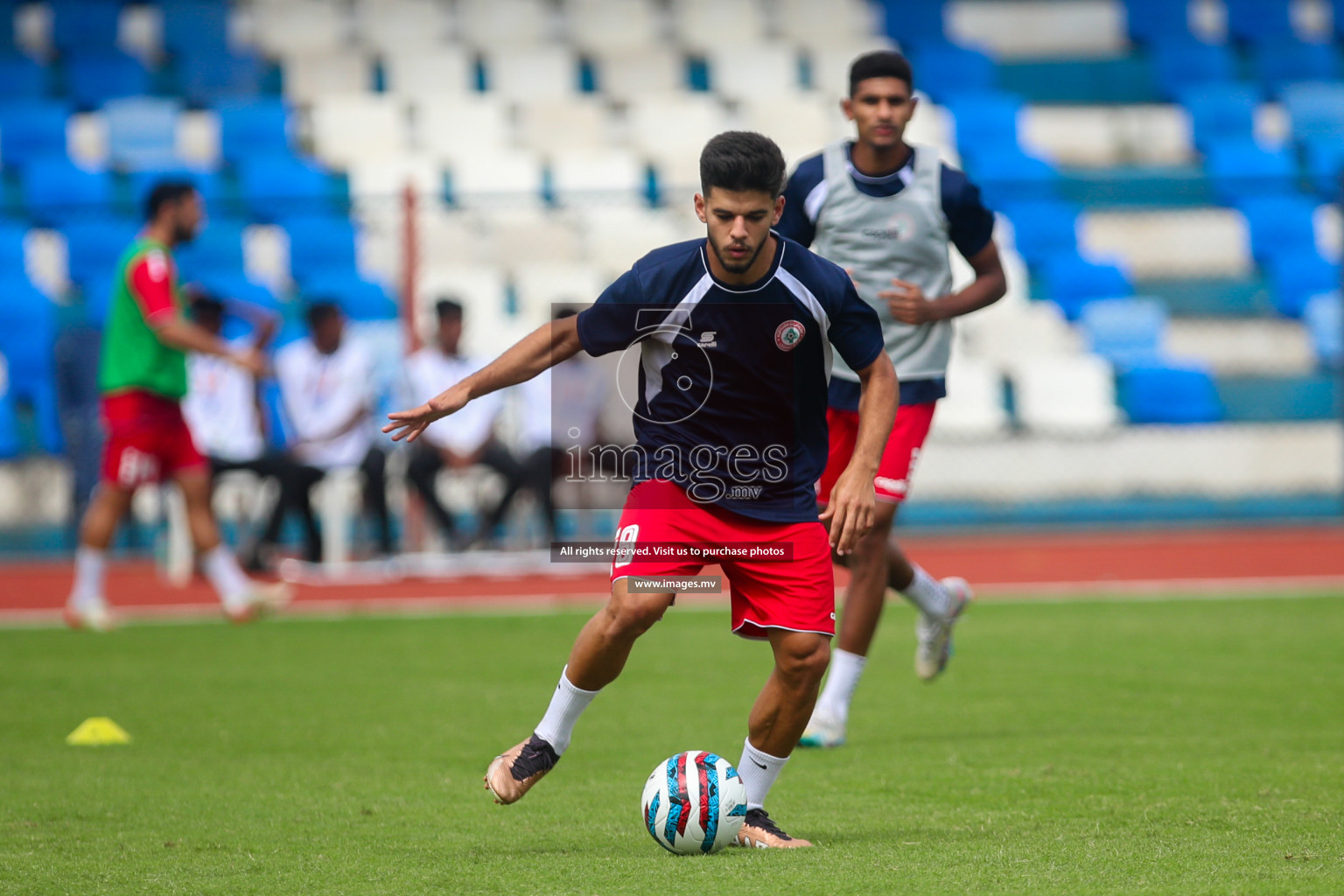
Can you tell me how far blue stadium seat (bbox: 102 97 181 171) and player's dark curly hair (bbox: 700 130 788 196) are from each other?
561 inches

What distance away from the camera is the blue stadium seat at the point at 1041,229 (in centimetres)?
1739

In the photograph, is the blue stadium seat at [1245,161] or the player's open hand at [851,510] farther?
the blue stadium seat at [1245,161]

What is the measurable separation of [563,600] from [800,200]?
5459 millimetres

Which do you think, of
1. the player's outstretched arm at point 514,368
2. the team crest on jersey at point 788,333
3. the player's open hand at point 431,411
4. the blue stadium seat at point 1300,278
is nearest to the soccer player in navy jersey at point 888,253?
the team crest on jersey at point 788,333

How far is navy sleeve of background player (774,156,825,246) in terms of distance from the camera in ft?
20.9

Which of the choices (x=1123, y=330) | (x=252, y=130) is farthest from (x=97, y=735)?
(x=252, y=130)

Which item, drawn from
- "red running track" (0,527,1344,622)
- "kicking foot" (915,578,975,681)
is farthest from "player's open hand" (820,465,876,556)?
"red running track" (0,527,1344,622)

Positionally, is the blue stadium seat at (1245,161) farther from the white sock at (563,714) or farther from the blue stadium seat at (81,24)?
the white sock at (563,714)

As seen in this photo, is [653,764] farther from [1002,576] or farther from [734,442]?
[1002,576]

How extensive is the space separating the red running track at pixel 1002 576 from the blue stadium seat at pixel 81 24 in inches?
308

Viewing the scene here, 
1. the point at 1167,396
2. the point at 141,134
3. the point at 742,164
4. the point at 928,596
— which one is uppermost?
the point at 141,134

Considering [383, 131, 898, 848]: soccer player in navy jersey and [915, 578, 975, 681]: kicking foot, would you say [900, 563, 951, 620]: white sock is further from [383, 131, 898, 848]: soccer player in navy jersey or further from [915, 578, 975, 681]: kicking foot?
[383, 131, 898, 848]: soccer player in navy jersey

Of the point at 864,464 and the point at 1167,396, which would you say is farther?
the point at 1167,396

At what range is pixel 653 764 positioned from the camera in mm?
5625
